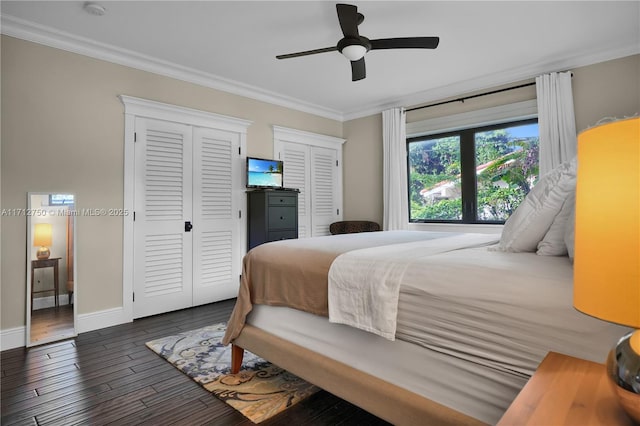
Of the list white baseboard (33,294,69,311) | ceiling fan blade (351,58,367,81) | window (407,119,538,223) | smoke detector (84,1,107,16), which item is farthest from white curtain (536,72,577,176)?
white baseboard (33,294,69,311)

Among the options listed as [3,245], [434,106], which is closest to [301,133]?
[434,106]

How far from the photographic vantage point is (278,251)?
2.11 m

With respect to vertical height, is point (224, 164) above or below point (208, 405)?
above

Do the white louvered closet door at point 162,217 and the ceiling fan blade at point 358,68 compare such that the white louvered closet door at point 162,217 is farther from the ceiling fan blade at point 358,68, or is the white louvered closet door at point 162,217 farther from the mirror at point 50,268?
the ceiling fan blade at point 358,68

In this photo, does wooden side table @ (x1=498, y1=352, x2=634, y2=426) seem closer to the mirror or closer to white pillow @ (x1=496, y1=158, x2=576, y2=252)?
white pillow @ (x1=496, y1=158, x2=576, y2=252)

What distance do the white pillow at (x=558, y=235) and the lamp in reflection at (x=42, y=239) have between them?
359cm

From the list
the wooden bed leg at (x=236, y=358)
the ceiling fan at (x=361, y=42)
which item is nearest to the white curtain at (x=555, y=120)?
the ceiling fan at (x=361, y=42)

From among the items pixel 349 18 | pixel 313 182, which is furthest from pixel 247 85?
pixel 349 18

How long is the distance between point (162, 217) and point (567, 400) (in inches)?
144

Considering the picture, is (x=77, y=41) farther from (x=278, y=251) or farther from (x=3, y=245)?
(x=278, y=251)

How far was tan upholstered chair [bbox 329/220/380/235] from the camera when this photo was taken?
5047 mm

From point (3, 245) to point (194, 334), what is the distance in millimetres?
1647

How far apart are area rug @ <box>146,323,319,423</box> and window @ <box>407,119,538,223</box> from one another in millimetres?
3226

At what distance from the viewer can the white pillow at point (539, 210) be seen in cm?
141
